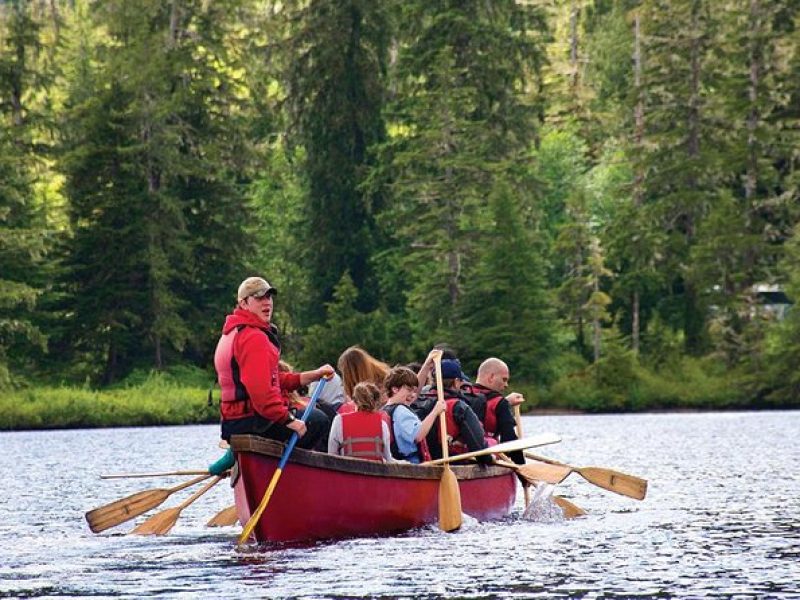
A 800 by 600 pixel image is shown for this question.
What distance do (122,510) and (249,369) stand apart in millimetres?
2837

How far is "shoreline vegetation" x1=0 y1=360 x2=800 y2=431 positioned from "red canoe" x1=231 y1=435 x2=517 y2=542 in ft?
114

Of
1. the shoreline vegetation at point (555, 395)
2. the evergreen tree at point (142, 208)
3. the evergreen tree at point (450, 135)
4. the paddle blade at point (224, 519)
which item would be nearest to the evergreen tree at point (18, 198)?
the evergreen tree at point (142, 208)

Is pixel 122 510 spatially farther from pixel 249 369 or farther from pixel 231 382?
pixel 249 369

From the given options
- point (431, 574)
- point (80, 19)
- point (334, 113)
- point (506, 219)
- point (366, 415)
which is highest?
point (80, 19)

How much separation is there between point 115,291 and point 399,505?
42822 millimetres

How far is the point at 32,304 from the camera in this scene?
53688mm

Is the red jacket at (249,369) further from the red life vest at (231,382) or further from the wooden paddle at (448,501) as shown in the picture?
the wooden paddle at (448,501)

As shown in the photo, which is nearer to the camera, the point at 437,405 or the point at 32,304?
the point at 437,405

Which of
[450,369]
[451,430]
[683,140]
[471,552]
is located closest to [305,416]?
[471,552]

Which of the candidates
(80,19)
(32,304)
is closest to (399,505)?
(32,304)

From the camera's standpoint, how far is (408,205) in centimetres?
6388

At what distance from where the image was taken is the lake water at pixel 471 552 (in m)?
13.8

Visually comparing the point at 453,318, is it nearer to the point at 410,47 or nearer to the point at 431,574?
the point at 410,47

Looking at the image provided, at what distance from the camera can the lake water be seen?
1377cm
